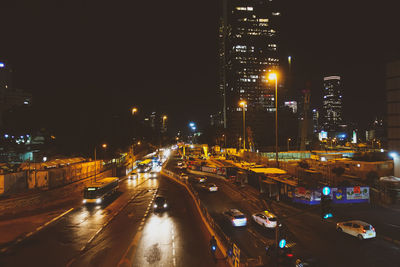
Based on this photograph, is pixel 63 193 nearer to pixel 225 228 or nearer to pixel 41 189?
pixel 41 189

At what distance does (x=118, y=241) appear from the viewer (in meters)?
16.5

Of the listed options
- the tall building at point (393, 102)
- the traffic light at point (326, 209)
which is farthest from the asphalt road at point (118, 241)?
the tall building at point (393, 102)

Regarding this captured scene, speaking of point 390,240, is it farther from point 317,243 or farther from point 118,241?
point 118,241

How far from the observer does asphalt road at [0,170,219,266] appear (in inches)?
540

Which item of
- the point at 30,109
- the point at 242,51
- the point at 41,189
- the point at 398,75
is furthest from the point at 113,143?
the point at 242,51

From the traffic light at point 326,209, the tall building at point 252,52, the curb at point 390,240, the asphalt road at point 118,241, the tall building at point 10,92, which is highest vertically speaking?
the tall building at point 252,52

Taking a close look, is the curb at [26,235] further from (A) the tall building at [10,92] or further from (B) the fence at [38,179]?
(A) the tall building at [10,92]

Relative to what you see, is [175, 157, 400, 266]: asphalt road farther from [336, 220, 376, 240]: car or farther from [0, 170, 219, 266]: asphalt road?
[0, 170, 219, 266]: asphalt road

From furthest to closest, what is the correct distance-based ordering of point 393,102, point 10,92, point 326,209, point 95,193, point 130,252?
1. point 10,92
2. point 393,102
3. point 95,193
4. point 130,252
5. point 326,209

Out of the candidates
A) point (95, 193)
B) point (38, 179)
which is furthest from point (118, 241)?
point (38, 179)

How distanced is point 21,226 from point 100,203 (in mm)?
9039

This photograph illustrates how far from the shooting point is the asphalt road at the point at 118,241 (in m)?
13.7

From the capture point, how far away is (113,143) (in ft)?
233

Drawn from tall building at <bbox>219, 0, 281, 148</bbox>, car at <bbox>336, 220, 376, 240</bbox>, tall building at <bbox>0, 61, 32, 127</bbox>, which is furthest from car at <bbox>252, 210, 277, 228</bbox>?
tall building at <bbox>219, 0, 281, 148</bbox>
